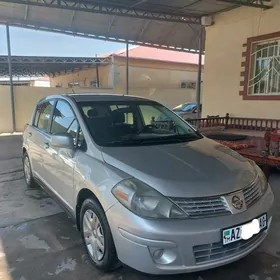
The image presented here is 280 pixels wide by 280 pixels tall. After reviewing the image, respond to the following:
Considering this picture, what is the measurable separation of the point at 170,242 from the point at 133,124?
1.66 meters

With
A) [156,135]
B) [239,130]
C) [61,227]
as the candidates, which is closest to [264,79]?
[239,130]

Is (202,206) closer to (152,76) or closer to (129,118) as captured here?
(129,118)

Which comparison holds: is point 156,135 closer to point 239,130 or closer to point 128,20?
point 239,130

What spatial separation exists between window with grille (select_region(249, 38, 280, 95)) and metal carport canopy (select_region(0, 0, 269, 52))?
1130mm

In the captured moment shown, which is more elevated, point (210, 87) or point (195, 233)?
point (210, 87)

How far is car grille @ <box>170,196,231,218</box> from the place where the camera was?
6.65 feet

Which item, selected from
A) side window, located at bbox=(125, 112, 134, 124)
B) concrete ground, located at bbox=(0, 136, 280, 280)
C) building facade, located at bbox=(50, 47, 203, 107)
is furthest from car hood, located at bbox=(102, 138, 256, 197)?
building facade, located at bbox=(50, 47, 203, 107)

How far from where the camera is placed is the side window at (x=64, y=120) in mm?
3068

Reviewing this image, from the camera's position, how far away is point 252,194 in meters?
2.35

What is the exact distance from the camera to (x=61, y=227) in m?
3.32

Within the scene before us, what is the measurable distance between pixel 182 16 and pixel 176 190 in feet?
28.8

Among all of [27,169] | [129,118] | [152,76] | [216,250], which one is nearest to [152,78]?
[152,76]

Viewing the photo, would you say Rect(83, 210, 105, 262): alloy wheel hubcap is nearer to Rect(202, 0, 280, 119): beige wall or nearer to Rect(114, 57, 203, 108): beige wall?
Rect(202, 0, 280, 119): beige wall

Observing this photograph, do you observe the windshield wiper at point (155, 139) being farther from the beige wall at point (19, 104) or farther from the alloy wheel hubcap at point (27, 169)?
the beige wall at point (19, 104)
